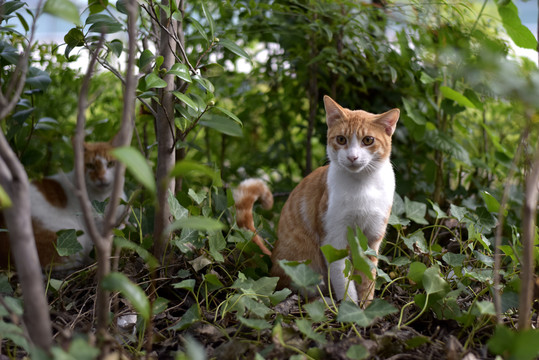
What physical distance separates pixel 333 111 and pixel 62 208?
164 centimetres

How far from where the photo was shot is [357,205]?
6.61ft

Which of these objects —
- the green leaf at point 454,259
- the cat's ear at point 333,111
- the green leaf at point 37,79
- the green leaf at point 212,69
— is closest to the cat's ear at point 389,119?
the cat's ear at point 333,111

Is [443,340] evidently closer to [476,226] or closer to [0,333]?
[476,226]

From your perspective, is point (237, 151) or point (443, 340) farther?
point (237, 151)

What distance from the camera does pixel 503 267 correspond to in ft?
7.13

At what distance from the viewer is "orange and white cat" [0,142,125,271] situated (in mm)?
2414

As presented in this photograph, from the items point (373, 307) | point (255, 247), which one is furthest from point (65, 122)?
point (373, 307)

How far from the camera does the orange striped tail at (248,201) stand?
2318mm

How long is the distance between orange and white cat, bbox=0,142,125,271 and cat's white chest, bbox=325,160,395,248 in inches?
43.8

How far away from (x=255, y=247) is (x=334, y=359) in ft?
2.64

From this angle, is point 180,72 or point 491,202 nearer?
point 180,72

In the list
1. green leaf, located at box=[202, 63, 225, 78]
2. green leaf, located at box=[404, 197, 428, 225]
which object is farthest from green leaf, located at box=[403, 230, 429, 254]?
green leaf, located at box=[202, 63, 225, 78]

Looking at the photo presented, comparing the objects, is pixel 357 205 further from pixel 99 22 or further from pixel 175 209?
pixel 99 22

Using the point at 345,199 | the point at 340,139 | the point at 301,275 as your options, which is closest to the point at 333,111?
the point at 340,139
